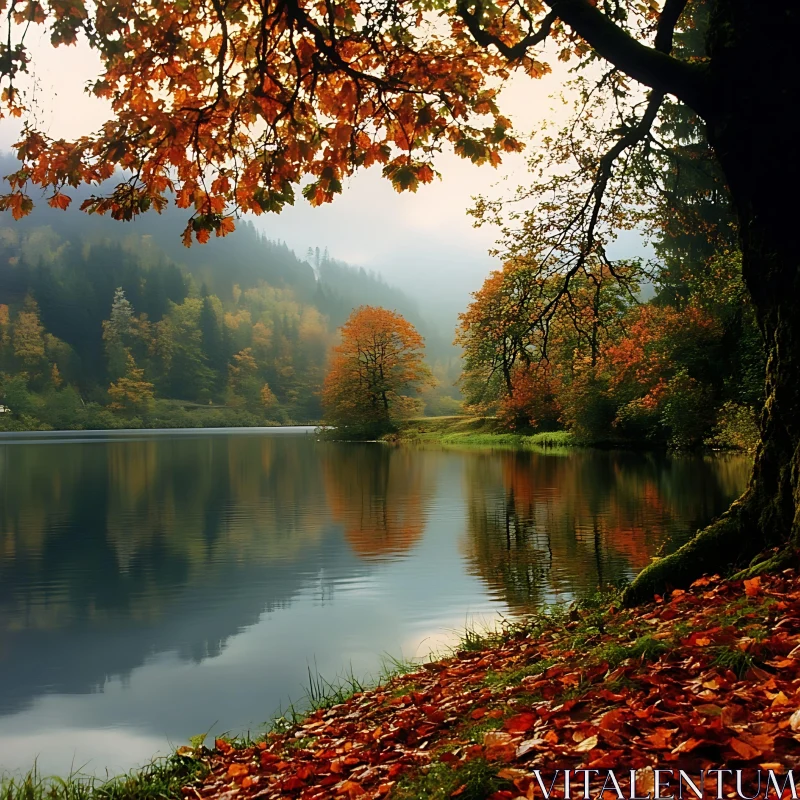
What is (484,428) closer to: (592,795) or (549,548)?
(549,548)

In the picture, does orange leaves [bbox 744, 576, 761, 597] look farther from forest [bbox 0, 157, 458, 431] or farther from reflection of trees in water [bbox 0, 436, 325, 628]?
forest [bbox 0, 157, 458, 431]

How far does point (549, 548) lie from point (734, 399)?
16851 millimetres

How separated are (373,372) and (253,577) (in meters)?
51.9

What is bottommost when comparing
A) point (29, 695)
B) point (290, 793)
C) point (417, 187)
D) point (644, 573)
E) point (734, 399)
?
point (29, 695)

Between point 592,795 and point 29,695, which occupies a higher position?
point 592,795

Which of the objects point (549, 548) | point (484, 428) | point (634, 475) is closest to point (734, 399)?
point (634, 475)

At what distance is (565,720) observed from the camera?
4051 mm

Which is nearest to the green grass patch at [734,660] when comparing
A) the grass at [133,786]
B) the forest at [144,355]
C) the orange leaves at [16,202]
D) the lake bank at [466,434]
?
the grass at [133,786]

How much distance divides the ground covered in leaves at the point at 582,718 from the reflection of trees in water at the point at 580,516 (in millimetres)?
5246

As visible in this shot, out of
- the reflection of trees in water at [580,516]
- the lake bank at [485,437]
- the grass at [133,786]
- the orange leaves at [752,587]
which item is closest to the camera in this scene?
the grass at [133,786]

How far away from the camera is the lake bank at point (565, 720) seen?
3330 mm

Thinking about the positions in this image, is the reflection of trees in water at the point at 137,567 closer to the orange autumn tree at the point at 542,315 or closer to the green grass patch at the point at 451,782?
the orange autumn tree at the point at 542,315

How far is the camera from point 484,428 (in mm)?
62188

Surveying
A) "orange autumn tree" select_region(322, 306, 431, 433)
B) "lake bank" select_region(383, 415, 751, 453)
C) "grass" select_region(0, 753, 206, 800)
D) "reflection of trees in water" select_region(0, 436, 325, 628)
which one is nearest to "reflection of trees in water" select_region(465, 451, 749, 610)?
"reflection of trees in water" select_region(0, 436, 325, 628)
